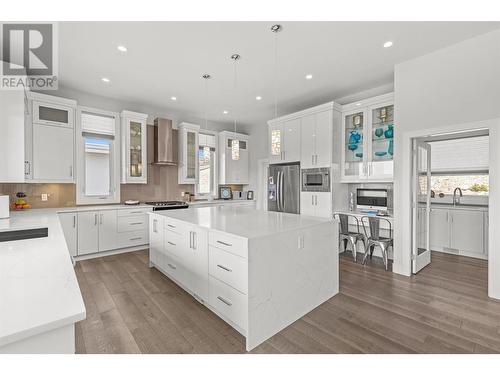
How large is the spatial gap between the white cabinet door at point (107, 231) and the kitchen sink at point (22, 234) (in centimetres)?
218

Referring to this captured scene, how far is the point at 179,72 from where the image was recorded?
3.53 metres

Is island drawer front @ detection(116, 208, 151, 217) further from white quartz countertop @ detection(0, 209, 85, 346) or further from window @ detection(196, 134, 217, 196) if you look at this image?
white quartz countertop @ detection(0, 209, 85, 346)

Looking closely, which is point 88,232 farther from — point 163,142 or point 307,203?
point 307,203

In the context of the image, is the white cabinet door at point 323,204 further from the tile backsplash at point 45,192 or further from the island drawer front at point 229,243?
the tile backsplash at point 45,192

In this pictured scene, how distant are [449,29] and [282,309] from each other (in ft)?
10.8

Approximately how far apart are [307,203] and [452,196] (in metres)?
2.68

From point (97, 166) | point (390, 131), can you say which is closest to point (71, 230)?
point (97, 166)

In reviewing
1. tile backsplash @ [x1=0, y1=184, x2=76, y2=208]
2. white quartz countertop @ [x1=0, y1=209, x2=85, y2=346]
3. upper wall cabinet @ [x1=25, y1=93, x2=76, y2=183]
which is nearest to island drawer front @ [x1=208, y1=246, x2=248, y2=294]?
white quartz countertop @ [x1=0, y1=209, x2=85, y2=346]

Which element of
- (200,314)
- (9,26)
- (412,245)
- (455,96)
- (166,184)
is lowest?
(200,314)

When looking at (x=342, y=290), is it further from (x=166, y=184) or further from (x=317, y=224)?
(x=166, y=184)

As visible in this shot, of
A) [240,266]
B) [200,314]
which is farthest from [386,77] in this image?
[200,314]

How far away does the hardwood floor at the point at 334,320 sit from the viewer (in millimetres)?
1848

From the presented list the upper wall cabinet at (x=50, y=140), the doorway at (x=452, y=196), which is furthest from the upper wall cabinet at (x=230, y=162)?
the doorway at (x=452, y=196)

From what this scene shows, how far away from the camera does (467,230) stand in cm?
409
